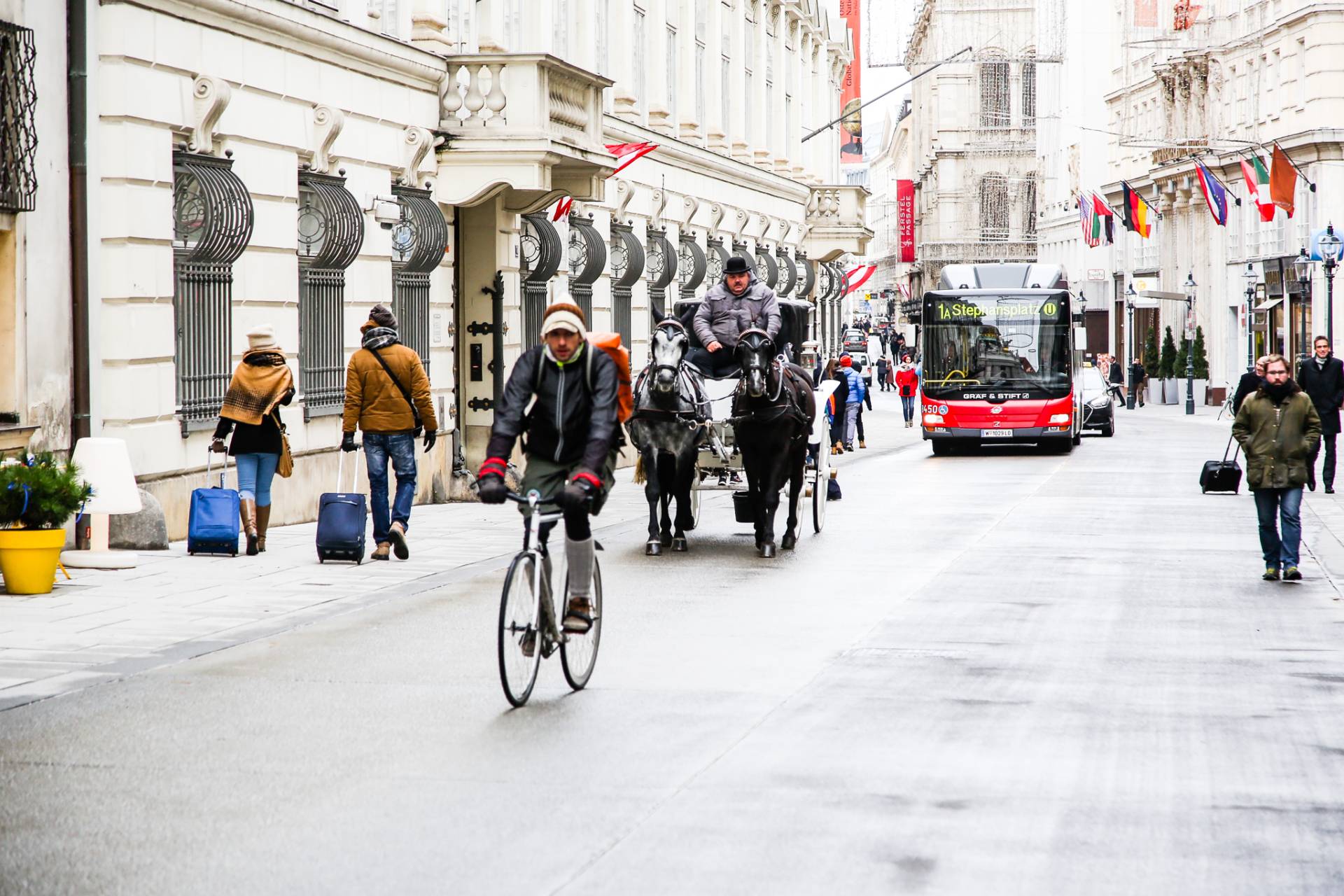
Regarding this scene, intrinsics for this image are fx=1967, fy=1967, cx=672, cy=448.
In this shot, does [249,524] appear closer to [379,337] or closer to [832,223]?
[379,337]

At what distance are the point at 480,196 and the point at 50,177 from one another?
311 inches

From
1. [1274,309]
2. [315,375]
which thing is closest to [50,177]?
[315,375]

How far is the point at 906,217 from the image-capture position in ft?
423

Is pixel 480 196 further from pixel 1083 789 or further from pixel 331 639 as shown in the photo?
pixel 1083 789

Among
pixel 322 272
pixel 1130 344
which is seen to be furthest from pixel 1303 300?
pixel 322 272

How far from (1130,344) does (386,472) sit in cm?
6465

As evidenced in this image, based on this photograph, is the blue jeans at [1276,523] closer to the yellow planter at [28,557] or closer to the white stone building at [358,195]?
the yellow planter at [28,557]

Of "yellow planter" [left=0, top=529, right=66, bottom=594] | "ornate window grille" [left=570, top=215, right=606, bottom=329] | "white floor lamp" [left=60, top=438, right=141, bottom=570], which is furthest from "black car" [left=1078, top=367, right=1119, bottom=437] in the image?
"yellow planter" [left=0, top=529, right=66, bottom=594]

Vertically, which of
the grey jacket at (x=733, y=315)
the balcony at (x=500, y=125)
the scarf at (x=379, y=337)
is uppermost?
the balcony at (x=500, y=125)

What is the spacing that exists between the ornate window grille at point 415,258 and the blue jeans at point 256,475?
6.52 m

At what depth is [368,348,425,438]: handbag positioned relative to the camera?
14.9 m

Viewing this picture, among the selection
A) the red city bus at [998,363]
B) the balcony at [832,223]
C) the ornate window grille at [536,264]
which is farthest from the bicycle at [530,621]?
the balcony at [832,223]

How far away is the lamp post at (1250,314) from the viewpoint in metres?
52.1

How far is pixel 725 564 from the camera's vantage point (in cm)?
1509
